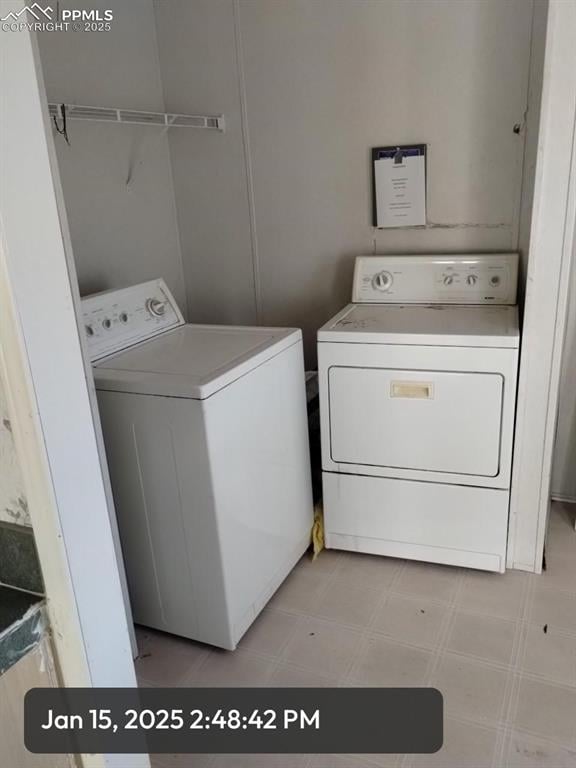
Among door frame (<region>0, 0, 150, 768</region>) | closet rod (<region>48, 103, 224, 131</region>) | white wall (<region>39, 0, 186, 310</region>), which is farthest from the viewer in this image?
white wall (<region>39, 0, 186, 310</region>)

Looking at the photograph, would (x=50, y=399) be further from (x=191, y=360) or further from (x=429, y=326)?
(x=429, y=326)

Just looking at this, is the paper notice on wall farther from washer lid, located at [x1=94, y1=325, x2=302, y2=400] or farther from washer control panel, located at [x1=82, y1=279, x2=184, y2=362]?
washer control panel, located at [x1=82, y1=279, x2=184, y2=362]

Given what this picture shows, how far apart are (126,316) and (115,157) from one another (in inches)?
29.9

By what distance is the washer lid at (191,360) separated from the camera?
163 centimetres

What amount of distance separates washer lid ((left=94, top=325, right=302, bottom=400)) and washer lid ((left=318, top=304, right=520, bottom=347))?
0.64 feet

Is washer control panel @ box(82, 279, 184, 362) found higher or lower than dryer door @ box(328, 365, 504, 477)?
higher

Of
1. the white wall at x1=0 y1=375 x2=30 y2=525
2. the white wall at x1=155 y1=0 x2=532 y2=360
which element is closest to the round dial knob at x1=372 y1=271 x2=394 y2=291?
the white wall at x1=155 y1=0 x2=532 y2=360

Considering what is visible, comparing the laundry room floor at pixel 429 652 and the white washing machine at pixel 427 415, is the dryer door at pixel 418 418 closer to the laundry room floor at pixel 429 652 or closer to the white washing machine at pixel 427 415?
the white washing machine at pixel 427 415

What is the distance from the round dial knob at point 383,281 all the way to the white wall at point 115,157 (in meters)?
0.99

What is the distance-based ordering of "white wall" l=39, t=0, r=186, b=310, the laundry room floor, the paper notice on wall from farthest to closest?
the paper notice on wall → "white wall" l=39, t=0, r=186, b=310 → the laundry room floor

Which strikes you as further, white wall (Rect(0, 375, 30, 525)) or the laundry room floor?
the laundry room floor

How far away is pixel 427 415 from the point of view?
2004 millimetres

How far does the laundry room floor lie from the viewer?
150 cm

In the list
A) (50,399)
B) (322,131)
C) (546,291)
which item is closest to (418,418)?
(546,291)
